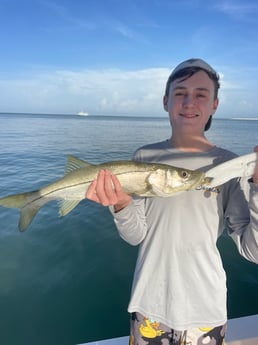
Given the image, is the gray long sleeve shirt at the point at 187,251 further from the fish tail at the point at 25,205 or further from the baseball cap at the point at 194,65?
the fish tail at the point at 25,205

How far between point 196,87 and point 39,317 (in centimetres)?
445

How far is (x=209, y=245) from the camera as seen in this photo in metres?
2.15

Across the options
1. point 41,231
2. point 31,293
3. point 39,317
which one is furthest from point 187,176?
point 41,231

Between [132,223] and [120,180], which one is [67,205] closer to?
[120,180]

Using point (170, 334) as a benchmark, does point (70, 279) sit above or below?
below

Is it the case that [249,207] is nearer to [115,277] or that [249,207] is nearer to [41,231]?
[115,277]

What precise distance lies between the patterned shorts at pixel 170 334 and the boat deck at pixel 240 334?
2.80 ft

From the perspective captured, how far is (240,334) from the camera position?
3018 millimetres

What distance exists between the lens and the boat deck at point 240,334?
2930 millimetres

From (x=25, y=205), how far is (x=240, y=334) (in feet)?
9.02

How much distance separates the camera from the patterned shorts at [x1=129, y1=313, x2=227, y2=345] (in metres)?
2.15

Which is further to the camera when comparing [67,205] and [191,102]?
[67,205]

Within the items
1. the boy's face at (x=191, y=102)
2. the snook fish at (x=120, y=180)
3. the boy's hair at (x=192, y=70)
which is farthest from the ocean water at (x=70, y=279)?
Answer: the boy's hair at (x=192, y=70)

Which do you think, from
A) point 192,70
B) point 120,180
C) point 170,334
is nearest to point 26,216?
point 120,180
